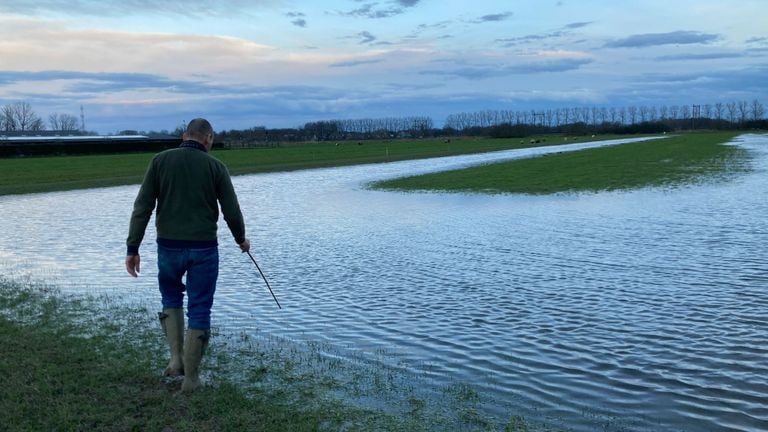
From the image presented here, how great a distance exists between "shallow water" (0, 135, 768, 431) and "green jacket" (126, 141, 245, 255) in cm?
268

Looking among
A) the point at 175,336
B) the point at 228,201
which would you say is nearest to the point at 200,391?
the point at 175,336

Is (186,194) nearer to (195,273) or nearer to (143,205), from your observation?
(143,205)

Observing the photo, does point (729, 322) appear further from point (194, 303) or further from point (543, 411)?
point (194, 303)

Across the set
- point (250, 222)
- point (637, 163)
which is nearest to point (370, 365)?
point (250, 222)

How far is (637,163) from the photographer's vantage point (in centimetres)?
→ 4691

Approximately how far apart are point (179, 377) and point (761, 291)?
8382 mm

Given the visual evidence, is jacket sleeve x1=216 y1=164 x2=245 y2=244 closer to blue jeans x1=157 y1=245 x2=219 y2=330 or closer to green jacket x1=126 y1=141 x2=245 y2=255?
green jacket x1=126 y1=141 x2=245 y2=255

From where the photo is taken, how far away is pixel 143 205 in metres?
6.40

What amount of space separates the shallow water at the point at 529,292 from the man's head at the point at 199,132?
3.12m

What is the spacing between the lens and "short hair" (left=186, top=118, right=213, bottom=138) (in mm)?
6402

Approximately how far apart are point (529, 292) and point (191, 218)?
244 inches

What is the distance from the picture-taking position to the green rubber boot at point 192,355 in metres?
6.43

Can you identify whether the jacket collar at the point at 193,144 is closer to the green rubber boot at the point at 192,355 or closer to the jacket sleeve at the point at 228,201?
the jacket sleeve at the point at 228,201

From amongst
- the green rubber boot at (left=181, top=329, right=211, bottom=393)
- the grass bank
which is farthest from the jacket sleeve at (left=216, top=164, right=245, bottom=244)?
the grass bank
